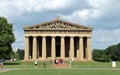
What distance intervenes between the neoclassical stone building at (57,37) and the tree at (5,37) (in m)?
23.8

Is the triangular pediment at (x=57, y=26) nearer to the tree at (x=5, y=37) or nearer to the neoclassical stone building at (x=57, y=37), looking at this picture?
the neoclassical stone building at (x=57, y=37)

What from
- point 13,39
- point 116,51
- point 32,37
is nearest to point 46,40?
point 32,37

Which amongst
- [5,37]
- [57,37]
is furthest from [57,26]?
[5,37]

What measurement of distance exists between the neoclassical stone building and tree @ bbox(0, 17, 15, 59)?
937 inches

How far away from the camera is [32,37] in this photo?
122 metres

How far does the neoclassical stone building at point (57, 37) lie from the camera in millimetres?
119250

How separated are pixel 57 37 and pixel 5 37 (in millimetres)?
38331

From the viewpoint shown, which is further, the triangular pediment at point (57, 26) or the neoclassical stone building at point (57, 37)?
the neoclassical stone building at point (57, 37)

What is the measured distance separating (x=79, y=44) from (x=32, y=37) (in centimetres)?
1771

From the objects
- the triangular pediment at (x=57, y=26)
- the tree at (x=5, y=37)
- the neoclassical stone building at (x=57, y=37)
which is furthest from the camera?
the neoclassical stone building at (x=57, y=37)

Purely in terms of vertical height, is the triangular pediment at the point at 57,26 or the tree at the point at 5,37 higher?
the triangular pediment at the point at 57,26

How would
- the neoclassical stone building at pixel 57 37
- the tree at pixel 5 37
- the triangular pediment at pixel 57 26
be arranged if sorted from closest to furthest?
the tree at pixel 5 37
the triangular pediment at pixel 57 26
the neoclassical stone building at pixel 57 37

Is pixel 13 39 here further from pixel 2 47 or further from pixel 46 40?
pixel 46 40

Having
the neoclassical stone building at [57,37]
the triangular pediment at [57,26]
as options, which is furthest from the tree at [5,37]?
the triangular pediment at [57,26]
